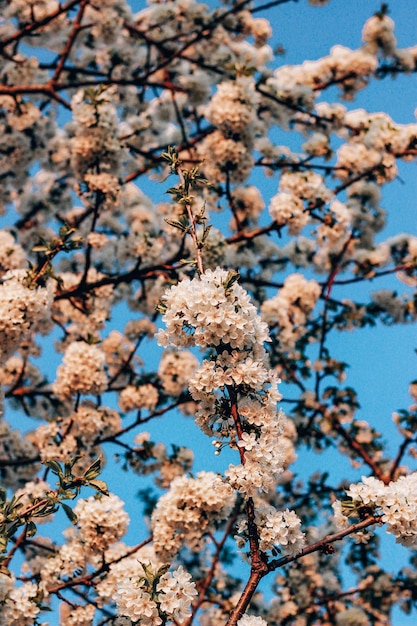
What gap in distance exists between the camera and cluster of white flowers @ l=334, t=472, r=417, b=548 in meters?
2.60

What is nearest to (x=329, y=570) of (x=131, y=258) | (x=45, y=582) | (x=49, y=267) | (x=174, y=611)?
→ (x=131, y=258)

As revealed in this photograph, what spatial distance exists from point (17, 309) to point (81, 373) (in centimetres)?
155

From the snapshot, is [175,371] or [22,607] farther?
[175,371]

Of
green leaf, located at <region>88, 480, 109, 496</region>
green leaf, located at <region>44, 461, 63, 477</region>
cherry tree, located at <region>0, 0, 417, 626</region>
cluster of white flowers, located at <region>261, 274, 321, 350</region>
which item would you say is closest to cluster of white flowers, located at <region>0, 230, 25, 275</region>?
cherry tree, located at <region>0, 0, 417, 626</region>

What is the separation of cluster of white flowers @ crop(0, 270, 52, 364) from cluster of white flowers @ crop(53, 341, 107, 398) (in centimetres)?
124

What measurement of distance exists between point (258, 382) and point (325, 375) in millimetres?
5471

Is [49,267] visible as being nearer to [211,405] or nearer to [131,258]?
[211,405]

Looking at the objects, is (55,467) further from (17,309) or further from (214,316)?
(17,309)

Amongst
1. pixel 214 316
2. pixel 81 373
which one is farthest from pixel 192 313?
pixel 81 373

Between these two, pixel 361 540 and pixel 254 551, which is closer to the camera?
pixel 254 551

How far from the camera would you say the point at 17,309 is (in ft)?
14.4

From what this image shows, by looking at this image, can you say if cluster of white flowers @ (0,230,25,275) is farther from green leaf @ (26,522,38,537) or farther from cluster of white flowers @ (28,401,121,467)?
green leaf @ (26,522,38,537)

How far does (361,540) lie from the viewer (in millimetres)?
2863

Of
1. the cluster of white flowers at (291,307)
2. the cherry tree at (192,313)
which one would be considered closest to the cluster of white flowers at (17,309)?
the cherry tree at (192,313)
